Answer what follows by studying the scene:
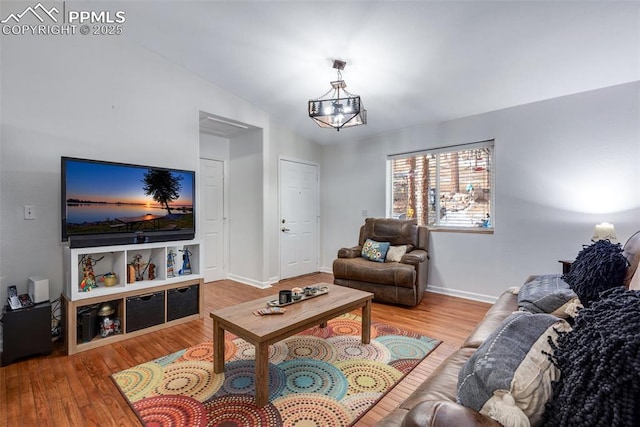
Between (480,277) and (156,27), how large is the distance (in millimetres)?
4538

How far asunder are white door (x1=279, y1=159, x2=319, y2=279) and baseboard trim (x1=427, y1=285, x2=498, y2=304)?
2.11 meters

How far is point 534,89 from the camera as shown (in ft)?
9.97

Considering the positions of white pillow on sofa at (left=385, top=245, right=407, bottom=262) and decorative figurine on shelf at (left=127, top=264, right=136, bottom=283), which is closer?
decorative figurine on shelf at (left=127, top=264, right=136, bottom=283)

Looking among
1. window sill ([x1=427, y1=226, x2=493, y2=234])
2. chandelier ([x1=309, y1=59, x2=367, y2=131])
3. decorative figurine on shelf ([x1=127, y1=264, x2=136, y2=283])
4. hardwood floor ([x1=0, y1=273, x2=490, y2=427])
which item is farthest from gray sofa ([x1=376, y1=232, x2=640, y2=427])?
decorative figurine on shelf ([x1=127, y1=264, x2=136, y2=283])

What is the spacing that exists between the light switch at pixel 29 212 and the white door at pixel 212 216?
208 centimetres

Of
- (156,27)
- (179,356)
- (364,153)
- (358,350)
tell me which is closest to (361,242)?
(364,153)

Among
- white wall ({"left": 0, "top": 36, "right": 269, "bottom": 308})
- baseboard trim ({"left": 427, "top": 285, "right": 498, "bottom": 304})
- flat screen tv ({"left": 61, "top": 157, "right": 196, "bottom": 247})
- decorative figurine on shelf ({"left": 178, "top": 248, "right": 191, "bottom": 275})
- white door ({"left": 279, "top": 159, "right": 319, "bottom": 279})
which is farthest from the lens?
white door ({"left": 279, "top": 159, "right": 319, "bottom": 279})

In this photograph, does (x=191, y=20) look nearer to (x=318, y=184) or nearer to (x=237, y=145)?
(x=237, y=145)

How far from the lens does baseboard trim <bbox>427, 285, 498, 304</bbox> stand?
3.65 meters

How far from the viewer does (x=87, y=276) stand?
2.60m

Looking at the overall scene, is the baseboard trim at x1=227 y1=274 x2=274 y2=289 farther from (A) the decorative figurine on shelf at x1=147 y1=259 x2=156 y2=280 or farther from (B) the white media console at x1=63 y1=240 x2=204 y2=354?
(A) the decorative figurine on shelf at x1=147 y1=259 x2=156 y2=280

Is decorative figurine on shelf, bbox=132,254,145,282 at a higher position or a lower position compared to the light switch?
lower

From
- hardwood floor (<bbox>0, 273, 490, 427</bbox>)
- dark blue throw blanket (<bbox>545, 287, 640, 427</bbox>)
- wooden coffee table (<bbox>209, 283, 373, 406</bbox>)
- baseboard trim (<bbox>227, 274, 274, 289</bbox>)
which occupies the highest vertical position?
dark blue throw blanket (<bbox>545, 287, 640, 427</bbox>)

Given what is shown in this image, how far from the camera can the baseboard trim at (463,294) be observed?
3648mm
